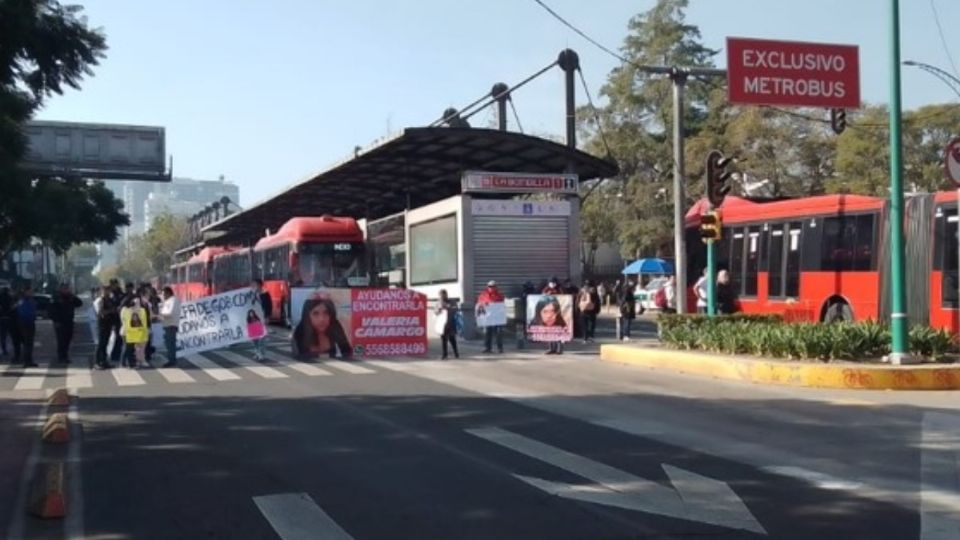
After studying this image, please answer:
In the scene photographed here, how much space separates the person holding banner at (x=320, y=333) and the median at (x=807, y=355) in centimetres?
671

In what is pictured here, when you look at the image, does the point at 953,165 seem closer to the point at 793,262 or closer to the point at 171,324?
the point at 793,262

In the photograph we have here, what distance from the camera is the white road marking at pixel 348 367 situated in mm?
20234

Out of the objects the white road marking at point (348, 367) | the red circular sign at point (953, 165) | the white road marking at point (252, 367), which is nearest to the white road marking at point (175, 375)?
the white road marking at point (252, 367)

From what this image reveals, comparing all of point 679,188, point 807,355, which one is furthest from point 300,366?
point 807,355

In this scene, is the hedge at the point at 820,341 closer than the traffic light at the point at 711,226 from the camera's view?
Yes

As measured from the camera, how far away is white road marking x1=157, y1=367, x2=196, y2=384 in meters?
19.1

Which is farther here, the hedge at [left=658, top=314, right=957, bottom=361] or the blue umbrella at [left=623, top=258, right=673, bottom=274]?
the blue umbrella at [left=623, top=258, right=673, bottom=274]

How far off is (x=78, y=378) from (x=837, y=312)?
15.7m

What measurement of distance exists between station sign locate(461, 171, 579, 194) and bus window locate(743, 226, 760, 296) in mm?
4826

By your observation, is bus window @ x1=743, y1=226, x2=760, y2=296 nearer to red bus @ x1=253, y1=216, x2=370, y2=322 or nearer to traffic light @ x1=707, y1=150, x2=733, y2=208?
traffic light @ x1=707, y1=150, x2=733, y2=208

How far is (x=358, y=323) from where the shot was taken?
23.7m

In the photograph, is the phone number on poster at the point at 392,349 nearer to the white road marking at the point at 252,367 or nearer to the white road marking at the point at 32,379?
the white road marking at the point at 252,367

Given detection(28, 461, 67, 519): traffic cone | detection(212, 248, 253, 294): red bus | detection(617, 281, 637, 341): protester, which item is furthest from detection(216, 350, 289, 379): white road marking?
detection(212, 248, 253, 294): red bus

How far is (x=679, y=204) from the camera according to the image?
2481 cm
